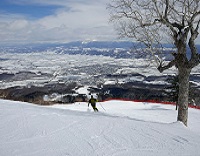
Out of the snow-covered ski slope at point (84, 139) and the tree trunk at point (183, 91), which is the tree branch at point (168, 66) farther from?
the snow-covered ski slope at point (84, 139)

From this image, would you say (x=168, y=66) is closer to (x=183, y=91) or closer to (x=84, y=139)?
(x=183, y=91)

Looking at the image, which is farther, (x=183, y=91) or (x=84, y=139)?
(x=183, y=91)

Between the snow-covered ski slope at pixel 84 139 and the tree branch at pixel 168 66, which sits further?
the tree branch at pixel 168 66

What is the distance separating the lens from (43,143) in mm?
5508

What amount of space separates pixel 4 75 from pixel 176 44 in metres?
149

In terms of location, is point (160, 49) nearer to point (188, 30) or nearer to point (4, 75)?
point (188, 30)

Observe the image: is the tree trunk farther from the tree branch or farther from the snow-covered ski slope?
the snow-covered ski slope

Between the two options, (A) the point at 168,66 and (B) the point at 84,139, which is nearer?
(B) the point at 84,139

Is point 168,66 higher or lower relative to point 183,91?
higher

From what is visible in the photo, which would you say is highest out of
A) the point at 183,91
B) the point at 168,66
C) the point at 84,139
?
the point at 168,66

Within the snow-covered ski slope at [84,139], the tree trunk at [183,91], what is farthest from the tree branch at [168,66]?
the snow-covered ski slope at [84,139]

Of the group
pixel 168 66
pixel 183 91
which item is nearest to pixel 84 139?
pixel 168 66

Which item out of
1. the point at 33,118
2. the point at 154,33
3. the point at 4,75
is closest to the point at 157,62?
the point at 154,33

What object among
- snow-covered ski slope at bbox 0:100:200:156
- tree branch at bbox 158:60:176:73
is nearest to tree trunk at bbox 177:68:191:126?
tree branch at bbox 158:60:176:73
